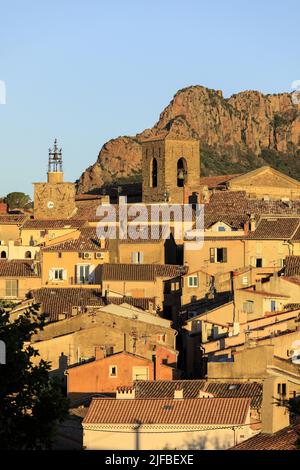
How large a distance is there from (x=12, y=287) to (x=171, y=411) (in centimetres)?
2789

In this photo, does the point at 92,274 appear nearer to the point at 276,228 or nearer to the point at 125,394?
the point at 276,228

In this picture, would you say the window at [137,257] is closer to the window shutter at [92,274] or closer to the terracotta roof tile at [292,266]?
the window shutter at [92,274]

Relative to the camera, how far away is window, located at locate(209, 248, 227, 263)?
66750 millimetres

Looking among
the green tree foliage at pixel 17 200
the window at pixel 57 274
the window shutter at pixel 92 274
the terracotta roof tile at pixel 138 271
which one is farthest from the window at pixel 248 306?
the green tree foliage at pixel 17 200

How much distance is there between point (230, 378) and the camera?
4694 centimetres

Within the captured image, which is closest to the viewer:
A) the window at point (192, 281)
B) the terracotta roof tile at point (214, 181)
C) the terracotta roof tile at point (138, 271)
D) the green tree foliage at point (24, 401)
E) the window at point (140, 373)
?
the green tree foliage at point (24, 401)

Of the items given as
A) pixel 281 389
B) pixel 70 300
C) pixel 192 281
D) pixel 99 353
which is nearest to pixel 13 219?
pixel 70 300

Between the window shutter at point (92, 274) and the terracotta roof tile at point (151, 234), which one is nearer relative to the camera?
the window shutter at point (92, 274)

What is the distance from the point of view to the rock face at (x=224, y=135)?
114438 millimetres

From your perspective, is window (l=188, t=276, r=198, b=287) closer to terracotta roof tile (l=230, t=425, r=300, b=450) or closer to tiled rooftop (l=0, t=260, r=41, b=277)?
tiled rooftop (l=0, t=260, r=41, b=277)

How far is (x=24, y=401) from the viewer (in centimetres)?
3033

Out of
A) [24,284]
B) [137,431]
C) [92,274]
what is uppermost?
[92,274]

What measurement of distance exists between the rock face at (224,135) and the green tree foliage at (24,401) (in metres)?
77.0

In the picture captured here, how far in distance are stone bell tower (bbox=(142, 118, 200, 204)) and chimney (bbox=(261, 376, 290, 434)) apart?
43043 millimetres
